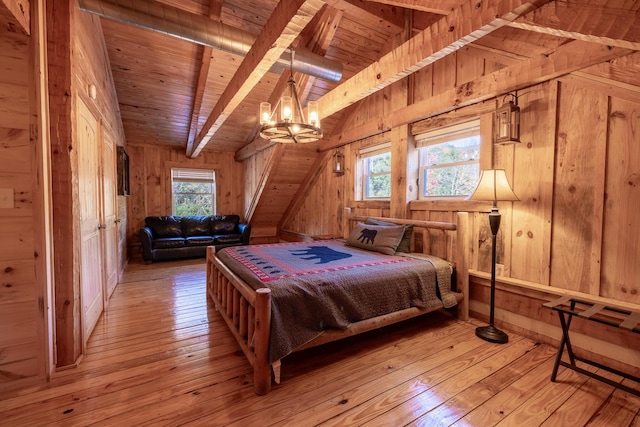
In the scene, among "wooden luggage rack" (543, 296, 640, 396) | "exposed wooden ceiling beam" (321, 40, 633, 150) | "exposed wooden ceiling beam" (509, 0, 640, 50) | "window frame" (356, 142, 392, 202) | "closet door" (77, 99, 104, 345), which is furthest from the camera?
"window frame" (356, 142, 392, 202)

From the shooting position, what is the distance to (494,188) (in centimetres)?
218

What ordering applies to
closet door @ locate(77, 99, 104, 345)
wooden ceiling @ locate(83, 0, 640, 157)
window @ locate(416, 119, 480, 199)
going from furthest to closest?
window @ locate(416, 119, 480, 199) < closet door @ locate(77, 99, 104, 345) < wooden ceiling @ locate(83, 0, 640, 157)

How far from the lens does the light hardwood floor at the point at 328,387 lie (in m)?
1.47

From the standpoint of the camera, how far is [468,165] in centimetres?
288

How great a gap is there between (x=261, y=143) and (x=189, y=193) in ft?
7.87

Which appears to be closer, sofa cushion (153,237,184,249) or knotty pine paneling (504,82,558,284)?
knotty pine paneling (504,82,558,284)

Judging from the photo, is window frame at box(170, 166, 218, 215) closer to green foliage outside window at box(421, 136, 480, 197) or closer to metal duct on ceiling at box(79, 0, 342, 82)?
metal duct on ceiling at box(79, 0, 342, 82)

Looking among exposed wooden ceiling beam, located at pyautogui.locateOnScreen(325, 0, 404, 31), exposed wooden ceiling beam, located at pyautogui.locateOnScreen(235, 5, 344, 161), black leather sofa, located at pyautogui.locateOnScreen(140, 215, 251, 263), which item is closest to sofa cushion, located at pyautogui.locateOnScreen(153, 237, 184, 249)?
black leather sofa, located at pyautogui.locateOnScreen(140, 215, 251, 263)

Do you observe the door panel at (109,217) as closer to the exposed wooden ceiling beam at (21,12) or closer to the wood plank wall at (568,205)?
the exposed wooden ceiling beam at (21,12)

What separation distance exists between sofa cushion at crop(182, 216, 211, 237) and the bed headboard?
13.7 ft

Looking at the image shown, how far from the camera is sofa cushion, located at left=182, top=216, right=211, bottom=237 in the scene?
18.9ft

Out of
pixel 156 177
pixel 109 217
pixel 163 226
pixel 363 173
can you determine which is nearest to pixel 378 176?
pixel 363 173

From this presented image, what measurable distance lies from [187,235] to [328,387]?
494 cm

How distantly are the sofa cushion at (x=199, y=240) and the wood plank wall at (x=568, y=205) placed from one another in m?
4.59
